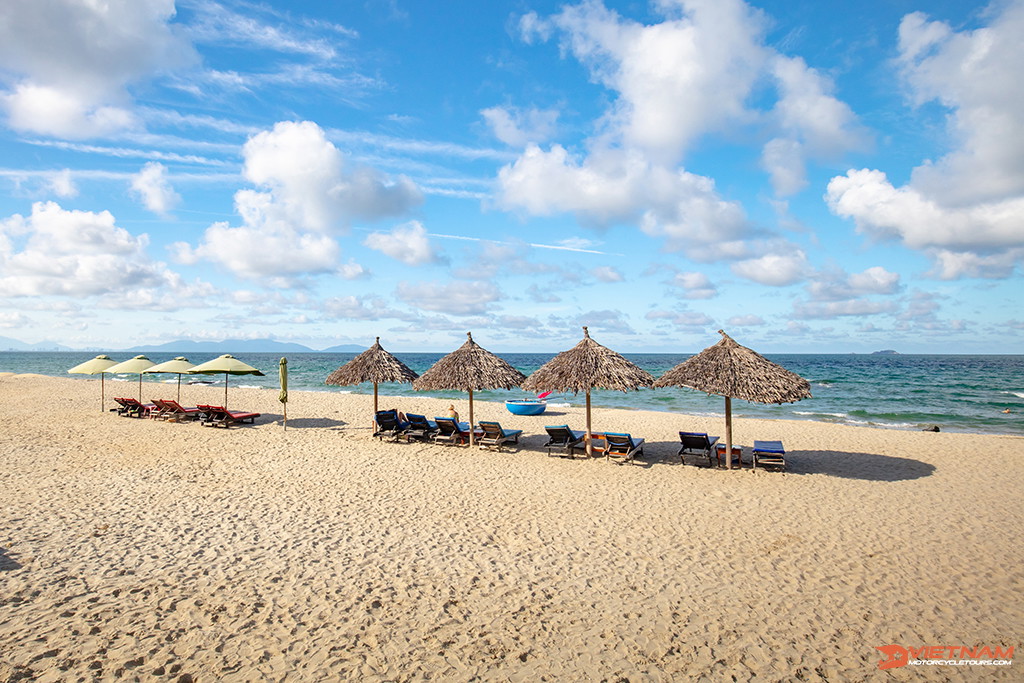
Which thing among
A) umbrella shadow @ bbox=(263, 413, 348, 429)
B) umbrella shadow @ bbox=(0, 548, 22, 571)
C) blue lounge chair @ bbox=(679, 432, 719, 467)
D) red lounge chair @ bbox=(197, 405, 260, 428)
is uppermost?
red lounge chair @ bbox=(197, 405, 260, 428)

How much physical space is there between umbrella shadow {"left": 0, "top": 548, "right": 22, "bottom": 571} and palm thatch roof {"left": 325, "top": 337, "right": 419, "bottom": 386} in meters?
7.83

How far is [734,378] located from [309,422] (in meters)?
11.6

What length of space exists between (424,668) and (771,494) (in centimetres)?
647

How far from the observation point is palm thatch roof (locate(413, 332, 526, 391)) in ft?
39.2

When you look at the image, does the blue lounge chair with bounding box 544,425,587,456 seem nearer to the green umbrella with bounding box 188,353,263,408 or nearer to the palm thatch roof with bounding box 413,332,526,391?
the palm thatch roof with bounding box 413,332,526,391

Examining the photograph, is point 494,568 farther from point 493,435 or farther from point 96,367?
point 96,367

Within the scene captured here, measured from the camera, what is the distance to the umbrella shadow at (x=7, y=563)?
5.22m

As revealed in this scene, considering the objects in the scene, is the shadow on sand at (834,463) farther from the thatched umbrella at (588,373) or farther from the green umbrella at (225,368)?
the green umbrella at (225,368)

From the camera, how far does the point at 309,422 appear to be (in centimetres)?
1541

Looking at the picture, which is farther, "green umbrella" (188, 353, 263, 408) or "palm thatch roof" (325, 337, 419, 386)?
"green umbrella" (188, 353, 263, 408)

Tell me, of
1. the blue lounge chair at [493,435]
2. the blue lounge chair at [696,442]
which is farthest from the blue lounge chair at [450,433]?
the blue lounge chair at [696,442]

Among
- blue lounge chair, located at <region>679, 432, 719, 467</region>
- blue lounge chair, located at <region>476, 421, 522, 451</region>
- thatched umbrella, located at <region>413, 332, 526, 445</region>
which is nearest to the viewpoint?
blue lounge chair, located at <region>679, 432, 719, 467</region>

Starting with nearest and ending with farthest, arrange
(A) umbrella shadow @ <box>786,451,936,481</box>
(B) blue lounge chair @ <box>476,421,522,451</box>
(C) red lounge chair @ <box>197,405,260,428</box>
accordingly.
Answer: (A) umbrella shadow @ <box>786,451,936,481</box>
(B) blue lounge chair @ <box>476,421,522,451</box>
(C) red lounge chair @ <box>197,405,260,428</box>

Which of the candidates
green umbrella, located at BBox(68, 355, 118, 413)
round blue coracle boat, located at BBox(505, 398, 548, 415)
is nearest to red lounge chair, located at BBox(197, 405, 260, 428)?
green umbrella, located at BBox(68, 355, 118, 413)
